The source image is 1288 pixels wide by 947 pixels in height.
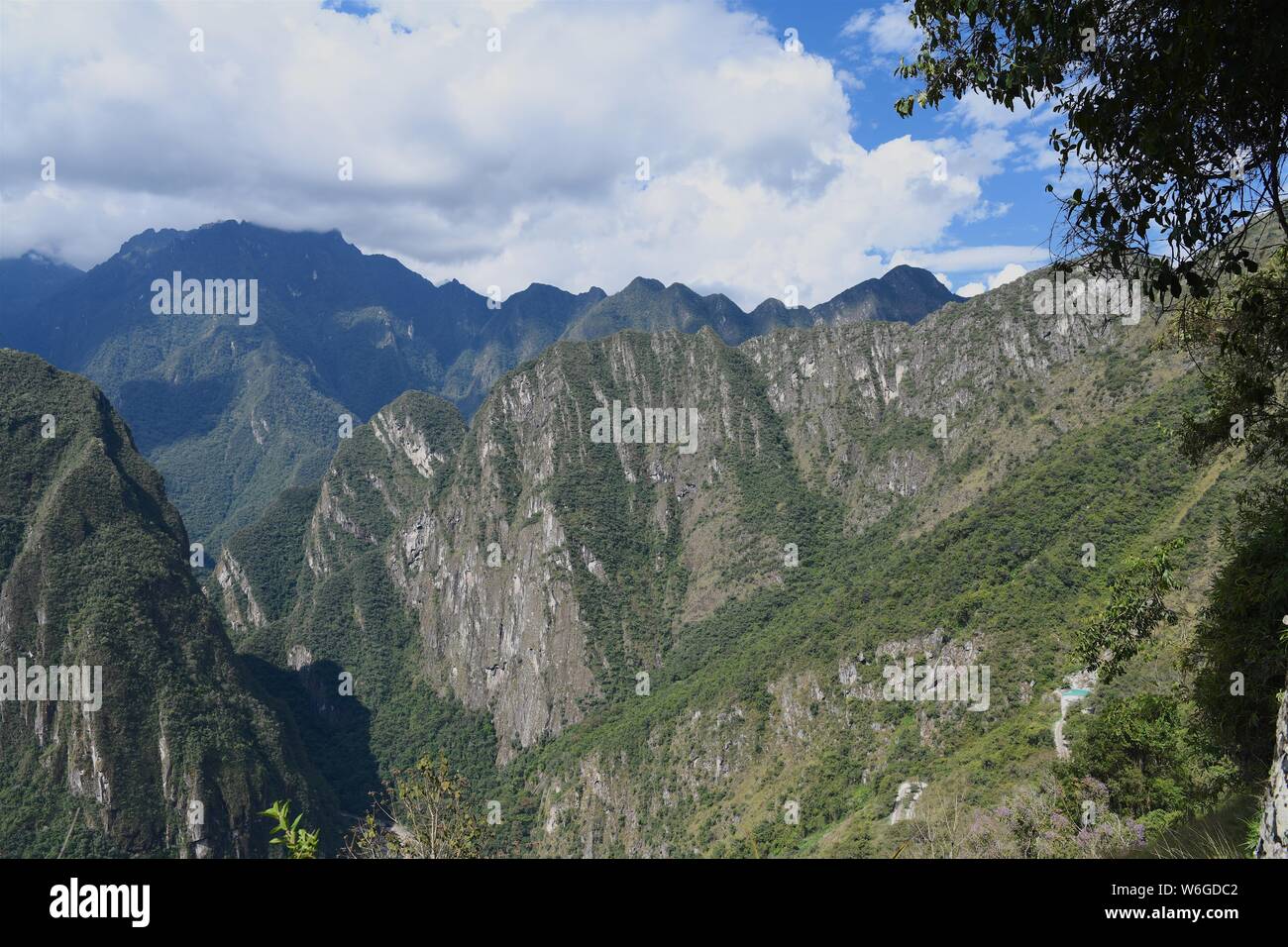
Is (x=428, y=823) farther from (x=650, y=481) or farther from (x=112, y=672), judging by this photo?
(x=650, y=481)

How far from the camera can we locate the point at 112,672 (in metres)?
76.0

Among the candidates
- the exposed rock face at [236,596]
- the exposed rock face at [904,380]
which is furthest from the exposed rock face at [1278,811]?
the exposed rock face at [236,596]

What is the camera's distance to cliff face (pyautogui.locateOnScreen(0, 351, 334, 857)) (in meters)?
72.9

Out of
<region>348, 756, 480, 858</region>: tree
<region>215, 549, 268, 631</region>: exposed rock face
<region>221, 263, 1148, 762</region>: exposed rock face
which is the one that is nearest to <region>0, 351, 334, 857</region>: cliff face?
<region>221, 263, 1148, 762</region>: exposed rock face

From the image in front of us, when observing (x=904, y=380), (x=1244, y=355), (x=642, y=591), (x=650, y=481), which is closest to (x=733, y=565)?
Answer: (x=642, y=591)

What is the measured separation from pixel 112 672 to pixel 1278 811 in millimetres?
94593

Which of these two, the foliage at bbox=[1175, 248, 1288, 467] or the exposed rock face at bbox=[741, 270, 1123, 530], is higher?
the exposed rock face at bbox=[741, 270, 1123, 530]

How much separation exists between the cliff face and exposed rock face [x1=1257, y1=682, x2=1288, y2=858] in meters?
88.9

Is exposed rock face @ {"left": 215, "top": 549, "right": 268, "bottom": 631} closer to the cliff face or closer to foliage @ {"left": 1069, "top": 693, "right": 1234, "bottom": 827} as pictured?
the cliff face

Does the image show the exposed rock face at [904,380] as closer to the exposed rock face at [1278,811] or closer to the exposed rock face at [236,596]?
the exposed rock face at [1278,811]

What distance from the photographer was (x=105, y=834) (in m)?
71.1

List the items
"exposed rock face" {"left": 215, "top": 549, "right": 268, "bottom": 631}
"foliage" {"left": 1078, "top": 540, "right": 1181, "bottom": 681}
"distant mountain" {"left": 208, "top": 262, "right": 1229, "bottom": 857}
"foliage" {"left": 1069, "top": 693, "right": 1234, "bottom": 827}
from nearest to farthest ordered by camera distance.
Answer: "foliage" {"left": 1078, "top": 540, "right": 1181, "bottom": 681}
"foliage" {"left": 1069, "top": 693, "right": 1234, "bottom": 827}
"distant mountain" {"left": 208, "top": 262, "right": 1229, "bottom": 857}
"exposed rock face" {"left": 215, "top": 549, "right": 268, "bottom": 631}
